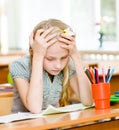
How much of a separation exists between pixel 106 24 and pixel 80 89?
12.1 ft

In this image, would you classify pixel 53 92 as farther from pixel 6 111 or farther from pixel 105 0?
pixel 105 0

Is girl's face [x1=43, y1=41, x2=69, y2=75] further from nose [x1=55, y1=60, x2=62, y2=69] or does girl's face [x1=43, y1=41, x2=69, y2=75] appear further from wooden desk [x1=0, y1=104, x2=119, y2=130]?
wooden desk [x1=0, y1=104, x2=119, y2=130]

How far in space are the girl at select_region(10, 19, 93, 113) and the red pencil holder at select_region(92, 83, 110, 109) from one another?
14cm

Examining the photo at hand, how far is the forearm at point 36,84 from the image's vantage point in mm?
1664

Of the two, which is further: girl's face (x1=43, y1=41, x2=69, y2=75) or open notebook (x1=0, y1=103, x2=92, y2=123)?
girl's face (x1=43, y1=41, x2=69, y2=75)

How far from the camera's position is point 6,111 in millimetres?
1992

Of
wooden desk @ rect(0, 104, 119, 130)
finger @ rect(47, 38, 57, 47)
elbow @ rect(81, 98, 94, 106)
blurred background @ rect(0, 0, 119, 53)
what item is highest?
blurred background @ rect(0, 0, 119, 53)

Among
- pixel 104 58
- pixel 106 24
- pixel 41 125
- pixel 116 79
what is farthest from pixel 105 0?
pixel 41 125

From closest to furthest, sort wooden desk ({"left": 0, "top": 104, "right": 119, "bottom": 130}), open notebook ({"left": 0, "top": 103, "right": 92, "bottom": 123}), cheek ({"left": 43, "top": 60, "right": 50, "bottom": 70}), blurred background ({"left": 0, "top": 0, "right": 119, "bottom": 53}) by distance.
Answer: wooden desk ({"left": 0, "top": 104, "right": 119, "bottom": 130}) < open notebook ({"left": 0, "top": 103, "right": 92, "bottom": 123}) < cheek ({"left": 43, "top": 60, "right": 50, "bottom": 70}) < blurred background ({"left": 0, "top": 0, "right": 119, "bottom": 53})

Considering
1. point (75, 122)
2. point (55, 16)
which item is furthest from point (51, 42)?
point (55, 16)

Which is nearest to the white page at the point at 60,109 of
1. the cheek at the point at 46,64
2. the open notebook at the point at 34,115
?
the open notebook at the point at 34,115

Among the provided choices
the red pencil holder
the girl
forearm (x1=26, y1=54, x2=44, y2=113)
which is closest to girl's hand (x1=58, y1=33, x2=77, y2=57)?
the girl

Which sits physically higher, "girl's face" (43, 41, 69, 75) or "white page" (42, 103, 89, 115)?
"girl's face" (43, 41, 69, 75)

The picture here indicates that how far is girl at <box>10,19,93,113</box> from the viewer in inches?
65.9
